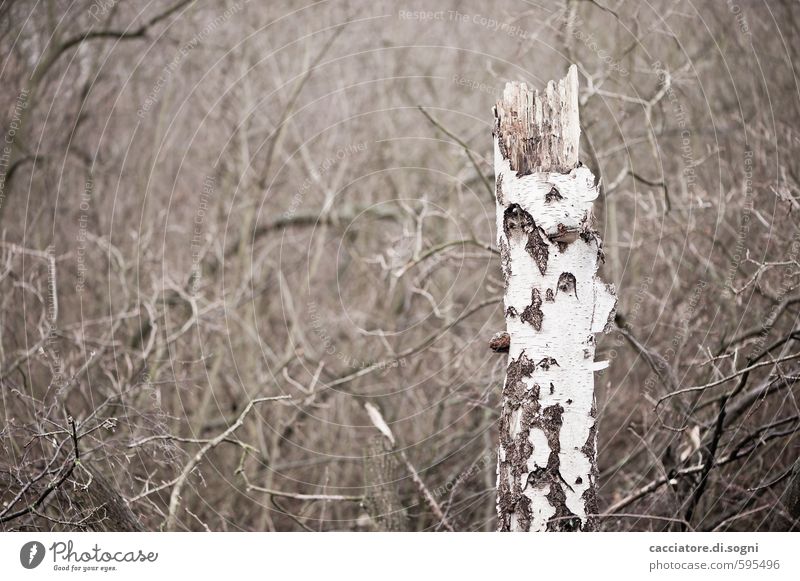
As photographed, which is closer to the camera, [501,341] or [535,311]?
[535,311]

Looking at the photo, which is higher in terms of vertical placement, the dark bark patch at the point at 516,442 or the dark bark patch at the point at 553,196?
the dark bark patch at the point at 553,196

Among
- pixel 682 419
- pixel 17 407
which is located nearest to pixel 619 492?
pixel 682 419

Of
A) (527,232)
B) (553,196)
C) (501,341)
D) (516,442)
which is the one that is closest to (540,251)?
(527,232)

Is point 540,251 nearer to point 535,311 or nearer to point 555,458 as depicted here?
point 535,311

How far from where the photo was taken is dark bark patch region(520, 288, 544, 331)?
9.22 ft

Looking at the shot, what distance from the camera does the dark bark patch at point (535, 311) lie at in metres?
2.81

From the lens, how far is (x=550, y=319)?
2.81 meters

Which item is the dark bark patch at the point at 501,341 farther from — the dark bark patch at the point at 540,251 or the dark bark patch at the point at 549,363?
the dark bark patch at the point at 540,251

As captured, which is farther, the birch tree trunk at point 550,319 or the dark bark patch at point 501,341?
the dark bark patch at point 501,341

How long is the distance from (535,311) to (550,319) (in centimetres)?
6

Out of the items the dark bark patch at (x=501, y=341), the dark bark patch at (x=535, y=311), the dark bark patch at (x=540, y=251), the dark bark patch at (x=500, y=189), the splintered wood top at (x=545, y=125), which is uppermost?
the splintered wood top at (x=545, y=125)

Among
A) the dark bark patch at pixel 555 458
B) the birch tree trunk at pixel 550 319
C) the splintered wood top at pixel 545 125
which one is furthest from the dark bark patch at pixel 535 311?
the splintered wood top at pixel 545 125

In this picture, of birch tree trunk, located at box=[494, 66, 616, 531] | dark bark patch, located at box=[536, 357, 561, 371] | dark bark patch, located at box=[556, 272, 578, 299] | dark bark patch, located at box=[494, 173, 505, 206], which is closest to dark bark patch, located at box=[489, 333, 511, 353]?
birch tree trunk, located at box=[494, 66, 616, 531]
